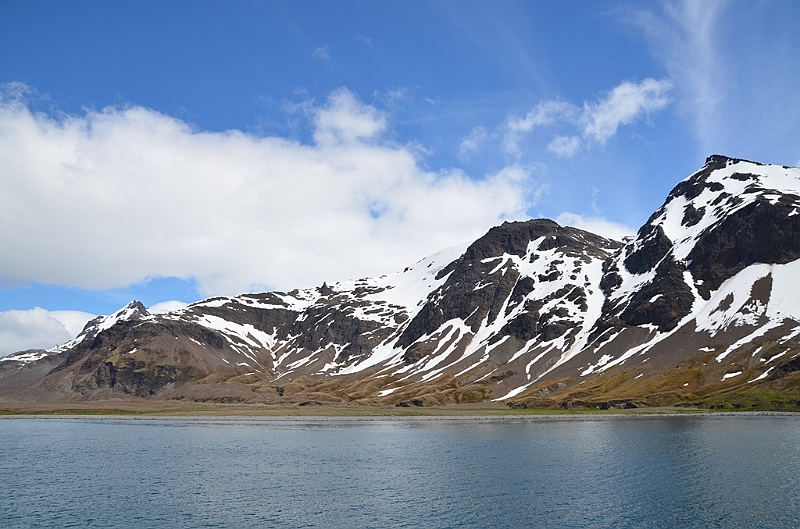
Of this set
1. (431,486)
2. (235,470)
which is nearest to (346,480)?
(431,486)

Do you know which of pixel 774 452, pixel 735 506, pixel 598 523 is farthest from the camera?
pixel 774 452

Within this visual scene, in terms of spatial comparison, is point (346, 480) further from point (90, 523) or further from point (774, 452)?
point (774, 452)

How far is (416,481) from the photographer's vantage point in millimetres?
74938

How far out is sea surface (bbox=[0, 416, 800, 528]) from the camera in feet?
183

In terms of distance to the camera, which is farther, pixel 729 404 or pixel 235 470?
pixel 729 404

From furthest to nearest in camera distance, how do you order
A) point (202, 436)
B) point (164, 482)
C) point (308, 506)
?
1. point (202, 436)
2. point (164, 482)
3. point (308, 506)

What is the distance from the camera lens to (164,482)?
75.2m

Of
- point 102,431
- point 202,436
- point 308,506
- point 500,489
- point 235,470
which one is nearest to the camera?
point 308,506

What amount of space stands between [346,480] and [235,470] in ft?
58.9

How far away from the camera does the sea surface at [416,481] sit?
55875 millimetres

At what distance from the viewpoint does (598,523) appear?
174 ft

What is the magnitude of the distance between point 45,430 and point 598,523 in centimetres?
15409

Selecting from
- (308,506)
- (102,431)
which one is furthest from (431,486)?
(102,431)

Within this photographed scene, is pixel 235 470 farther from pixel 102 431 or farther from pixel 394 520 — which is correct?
pixel 102 431
